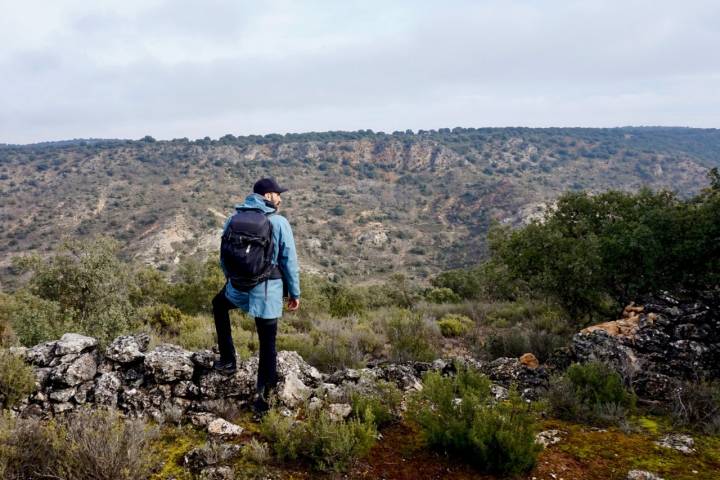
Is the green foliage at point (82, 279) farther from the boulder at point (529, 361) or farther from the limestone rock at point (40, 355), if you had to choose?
the boulder at point (529, 361)

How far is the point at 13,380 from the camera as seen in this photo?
3.89 m

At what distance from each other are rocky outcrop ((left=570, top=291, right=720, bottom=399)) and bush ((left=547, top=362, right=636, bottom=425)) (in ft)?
1.23

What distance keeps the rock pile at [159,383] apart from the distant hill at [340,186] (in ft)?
116

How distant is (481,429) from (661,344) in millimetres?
3168

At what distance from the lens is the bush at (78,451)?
2916mm

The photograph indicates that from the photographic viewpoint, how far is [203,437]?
3785mm

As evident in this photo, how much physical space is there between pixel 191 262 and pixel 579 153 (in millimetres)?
109336

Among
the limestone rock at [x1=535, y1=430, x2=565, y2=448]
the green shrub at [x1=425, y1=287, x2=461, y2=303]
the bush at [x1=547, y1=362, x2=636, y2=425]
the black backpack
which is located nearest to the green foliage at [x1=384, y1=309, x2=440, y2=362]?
the bush at [x1=547, y1=362, x2=636, y2=425]

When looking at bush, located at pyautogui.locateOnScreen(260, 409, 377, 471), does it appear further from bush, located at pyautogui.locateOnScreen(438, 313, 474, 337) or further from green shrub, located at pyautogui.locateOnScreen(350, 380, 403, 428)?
bush, located at pyautogui.locateOnScreen(438, 313, 474, 337)

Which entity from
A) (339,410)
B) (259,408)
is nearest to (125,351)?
(259,408)

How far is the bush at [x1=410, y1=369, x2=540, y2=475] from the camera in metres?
3.21

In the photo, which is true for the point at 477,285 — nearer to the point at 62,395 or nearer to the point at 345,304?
the point at 345,304

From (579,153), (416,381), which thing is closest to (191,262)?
(416,381)

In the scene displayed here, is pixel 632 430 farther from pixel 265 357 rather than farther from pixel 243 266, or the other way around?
pixel 243 266
